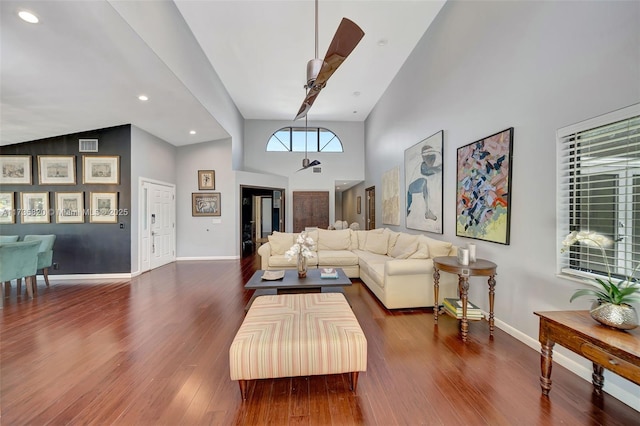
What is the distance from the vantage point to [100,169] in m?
5.23

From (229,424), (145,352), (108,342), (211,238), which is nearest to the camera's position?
(229,424)

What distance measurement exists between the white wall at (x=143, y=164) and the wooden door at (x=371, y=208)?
5.92 m

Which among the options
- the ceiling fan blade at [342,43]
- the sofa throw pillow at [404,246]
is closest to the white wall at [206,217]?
the sofa throw pillow at [404,246]

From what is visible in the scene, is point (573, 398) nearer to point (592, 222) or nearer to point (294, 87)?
point (592, 222)

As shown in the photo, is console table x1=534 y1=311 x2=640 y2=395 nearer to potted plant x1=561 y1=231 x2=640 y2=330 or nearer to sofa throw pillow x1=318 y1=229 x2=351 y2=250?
potted plant x1=561 y1=231 x2=640 y2=330

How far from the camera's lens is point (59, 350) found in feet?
8.30

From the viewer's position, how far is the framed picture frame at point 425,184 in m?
4.16

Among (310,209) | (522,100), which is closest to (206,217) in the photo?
(310,209)

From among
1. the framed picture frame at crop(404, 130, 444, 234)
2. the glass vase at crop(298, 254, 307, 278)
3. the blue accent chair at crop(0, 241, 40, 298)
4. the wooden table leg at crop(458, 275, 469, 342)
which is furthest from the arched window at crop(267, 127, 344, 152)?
the wooden table leg at crop(458, 275, 469, 342)

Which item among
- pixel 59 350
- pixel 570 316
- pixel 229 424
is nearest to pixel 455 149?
pixel 570 316

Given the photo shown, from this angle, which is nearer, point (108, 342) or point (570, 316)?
point (570, 316)

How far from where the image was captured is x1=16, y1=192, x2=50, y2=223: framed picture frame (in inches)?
201

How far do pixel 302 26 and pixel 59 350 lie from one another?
5373 millimetres

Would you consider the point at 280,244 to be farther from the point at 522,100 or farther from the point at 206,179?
the point at 522,100
